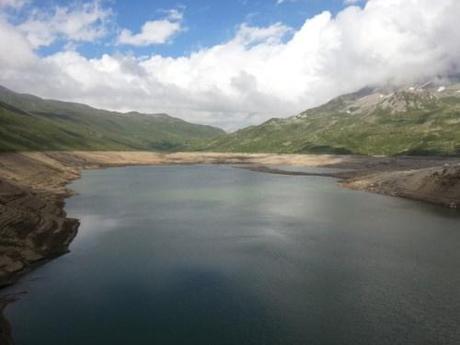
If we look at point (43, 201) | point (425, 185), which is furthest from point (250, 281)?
point (425, 185)

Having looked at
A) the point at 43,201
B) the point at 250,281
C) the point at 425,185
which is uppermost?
the point at 425,185

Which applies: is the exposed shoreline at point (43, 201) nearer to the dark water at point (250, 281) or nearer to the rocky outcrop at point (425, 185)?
the rocky outcrop at point (425, 185)

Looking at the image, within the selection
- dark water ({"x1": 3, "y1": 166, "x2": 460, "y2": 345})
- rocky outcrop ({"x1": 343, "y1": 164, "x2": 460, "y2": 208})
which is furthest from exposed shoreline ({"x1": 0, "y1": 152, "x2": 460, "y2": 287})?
dark water ({"x1": 3, "y1": 166, "x2": 460, "y2": 345})

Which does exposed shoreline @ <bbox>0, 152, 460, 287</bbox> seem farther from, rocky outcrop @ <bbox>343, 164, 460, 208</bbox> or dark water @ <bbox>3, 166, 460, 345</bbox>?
dark water @ <bbox>3, 166, 460, 345</bbox>

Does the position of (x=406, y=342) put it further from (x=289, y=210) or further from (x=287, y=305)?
(x=289, y=210)

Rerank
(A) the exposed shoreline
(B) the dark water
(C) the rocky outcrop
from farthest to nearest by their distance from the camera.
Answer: (C) the rocky outcrop → (A) the exposed shoreline → (B) the dark water

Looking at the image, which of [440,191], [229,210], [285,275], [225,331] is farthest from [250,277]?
[440,191]

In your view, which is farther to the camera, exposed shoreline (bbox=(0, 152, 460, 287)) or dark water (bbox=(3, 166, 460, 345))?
exposed shoreline (bbox=(0, 152, 460, 287))

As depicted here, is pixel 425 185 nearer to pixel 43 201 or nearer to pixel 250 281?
pixel 250 281

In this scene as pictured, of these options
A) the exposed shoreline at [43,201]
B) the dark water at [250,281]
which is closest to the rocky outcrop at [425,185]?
the exposed shoreline at [43,201]
